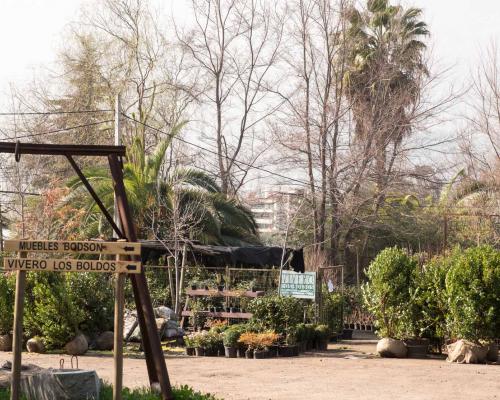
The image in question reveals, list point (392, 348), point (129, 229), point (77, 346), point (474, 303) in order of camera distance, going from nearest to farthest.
Answer: point (129, 229) < point (474, 303) < point (77, 346) < point (392, 348)

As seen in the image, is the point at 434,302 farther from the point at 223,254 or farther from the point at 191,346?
the point at 223,254

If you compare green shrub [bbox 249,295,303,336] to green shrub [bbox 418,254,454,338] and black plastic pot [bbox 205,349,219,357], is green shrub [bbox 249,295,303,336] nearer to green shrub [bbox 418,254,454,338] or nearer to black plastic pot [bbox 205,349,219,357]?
black plastic pot [bbox 205,349,219,357]

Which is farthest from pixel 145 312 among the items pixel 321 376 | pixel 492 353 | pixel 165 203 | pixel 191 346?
pixel 165 203

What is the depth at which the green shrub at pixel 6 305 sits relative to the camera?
19594 millimetres

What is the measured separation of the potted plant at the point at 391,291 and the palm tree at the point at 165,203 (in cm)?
882

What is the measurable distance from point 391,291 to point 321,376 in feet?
16.6

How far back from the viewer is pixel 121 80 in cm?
4334

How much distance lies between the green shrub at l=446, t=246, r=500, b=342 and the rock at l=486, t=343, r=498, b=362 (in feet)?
0.59

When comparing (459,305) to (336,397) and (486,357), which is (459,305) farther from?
(336,397)

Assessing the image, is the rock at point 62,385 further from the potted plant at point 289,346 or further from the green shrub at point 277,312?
the green shrub at point 277,312

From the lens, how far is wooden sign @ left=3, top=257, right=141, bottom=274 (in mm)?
8672

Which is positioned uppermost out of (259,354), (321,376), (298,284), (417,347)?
(298,284)

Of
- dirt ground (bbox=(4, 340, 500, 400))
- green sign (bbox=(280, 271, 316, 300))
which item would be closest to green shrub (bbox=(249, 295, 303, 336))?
dirt ground (bbox=(4, 340, 500, 400))

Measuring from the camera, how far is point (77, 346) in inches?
734
